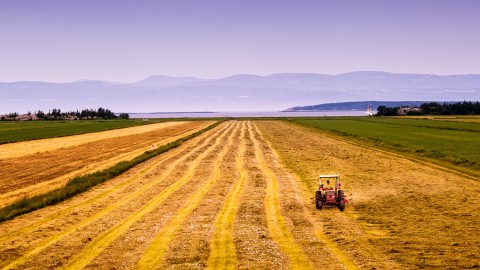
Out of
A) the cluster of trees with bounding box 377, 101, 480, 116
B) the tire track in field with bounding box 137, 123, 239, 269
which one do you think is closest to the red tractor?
the tire track in field with bounding box 137, 123, 239, 269

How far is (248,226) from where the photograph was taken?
12469mm

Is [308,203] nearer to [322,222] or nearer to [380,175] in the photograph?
[322,222]

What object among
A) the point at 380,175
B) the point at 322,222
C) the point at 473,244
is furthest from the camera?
the point at 380,175

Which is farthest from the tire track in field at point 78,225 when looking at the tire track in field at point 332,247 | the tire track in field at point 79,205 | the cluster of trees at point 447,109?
the cluster of trees at point 447,109

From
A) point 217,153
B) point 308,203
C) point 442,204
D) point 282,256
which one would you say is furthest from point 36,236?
point 217,153

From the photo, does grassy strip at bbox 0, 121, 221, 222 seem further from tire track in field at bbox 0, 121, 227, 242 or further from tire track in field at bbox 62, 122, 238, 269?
tire track in field at bbox 62, 122, 238, 269

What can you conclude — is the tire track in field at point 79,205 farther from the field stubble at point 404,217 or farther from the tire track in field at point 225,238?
the field stubble at point 404,217

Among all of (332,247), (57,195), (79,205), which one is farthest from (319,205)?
(57,195)

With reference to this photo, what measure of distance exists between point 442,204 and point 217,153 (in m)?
19.9

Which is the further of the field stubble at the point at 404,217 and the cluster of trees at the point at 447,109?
the cluster of trees at the point at 447,109

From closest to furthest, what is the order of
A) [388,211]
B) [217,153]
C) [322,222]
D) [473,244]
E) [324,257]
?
[324,257], [473,244], [322,222], [388,211], [217,153]

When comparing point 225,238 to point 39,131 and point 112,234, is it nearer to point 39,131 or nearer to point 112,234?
point 112,234

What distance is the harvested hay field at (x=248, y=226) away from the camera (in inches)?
383

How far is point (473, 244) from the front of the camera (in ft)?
34.8
